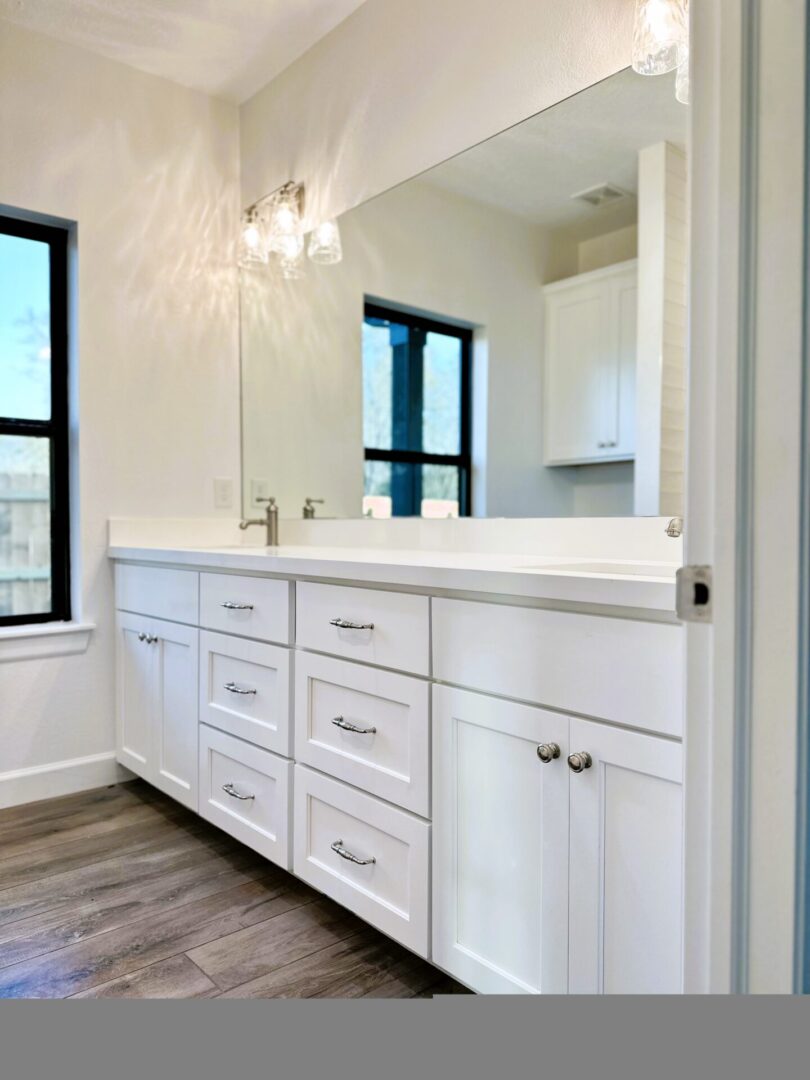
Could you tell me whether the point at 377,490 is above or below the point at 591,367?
below

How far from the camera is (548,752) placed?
110 centimetres

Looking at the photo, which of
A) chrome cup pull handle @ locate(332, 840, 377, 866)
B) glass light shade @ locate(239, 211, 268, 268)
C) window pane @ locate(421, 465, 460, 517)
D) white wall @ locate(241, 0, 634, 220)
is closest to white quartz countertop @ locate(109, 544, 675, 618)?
window pane @ locate(421, 465, 460, 517)

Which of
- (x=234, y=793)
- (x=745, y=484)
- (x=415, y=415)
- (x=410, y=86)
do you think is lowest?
(x=234, y=793)

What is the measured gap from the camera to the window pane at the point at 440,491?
81.0 inches

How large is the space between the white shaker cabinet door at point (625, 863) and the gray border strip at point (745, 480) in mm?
296

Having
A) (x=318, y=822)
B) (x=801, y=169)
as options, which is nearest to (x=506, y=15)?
(x=801, y=169)

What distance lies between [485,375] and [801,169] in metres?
1.37

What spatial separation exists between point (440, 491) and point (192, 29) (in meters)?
1.65

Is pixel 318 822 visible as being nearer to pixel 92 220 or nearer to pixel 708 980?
pixel 708 980

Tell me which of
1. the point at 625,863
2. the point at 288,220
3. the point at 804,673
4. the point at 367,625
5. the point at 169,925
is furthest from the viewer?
the point at 288,220

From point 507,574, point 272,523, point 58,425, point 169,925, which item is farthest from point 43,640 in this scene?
point 507,574

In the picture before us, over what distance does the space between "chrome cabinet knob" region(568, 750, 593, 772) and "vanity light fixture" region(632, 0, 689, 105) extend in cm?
132

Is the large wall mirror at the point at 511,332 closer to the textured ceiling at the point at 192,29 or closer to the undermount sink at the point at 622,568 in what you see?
the undermount sink at the point at 622,568

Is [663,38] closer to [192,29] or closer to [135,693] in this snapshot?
[192,29]
